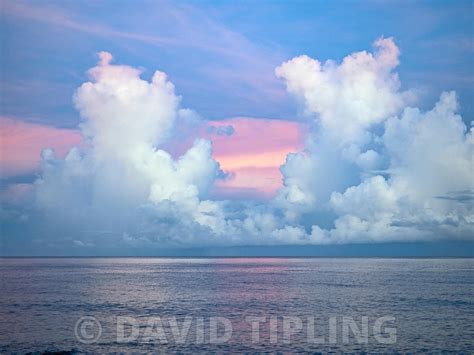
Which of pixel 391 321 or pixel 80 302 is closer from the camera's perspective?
pixel 391 321

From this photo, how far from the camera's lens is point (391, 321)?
230ft

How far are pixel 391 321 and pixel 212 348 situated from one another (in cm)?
2814

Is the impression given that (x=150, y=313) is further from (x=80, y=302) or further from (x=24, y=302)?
(x=24, y=302)

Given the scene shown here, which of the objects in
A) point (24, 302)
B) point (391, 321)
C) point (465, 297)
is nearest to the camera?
point (391, 321)

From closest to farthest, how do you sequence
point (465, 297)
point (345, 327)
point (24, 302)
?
1. point (345, 327)
2. point (24, 302)
3. point (465, 297)

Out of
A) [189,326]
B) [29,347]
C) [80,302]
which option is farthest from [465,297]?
[29,347]

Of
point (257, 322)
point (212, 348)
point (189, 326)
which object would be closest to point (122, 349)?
point (212, 348)

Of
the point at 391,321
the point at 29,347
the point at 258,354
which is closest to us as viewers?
the point at 258,354

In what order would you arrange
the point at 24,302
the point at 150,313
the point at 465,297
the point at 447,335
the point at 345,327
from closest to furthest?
the point at 447,335 < the point at 345,327 < the point at 150,313 < the point at 24,302 < the point at 465,297

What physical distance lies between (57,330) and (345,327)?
1420 inches

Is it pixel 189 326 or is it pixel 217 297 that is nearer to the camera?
pixel 189 326

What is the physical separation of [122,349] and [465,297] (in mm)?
74096

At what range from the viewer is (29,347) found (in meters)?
55.7

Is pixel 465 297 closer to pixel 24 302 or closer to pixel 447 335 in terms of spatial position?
pixel 447 335
